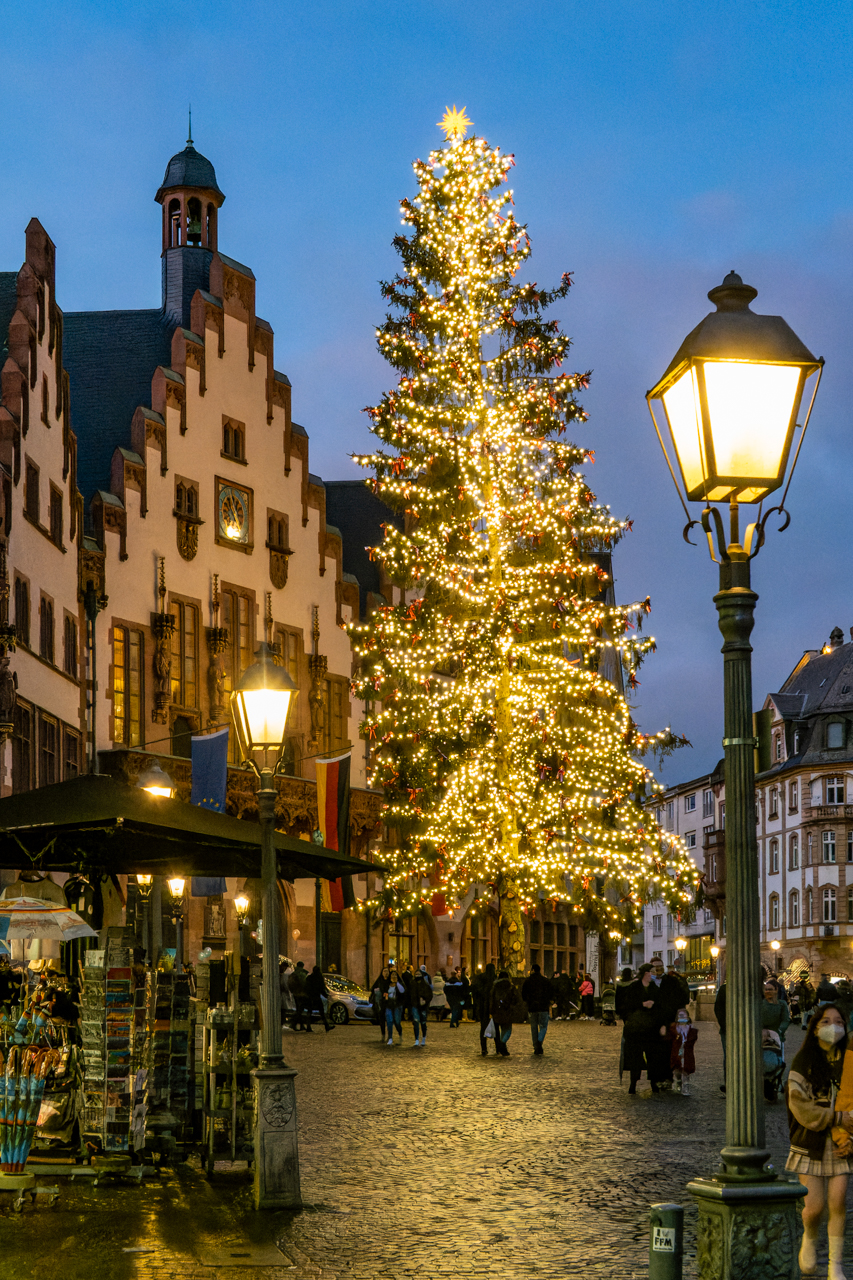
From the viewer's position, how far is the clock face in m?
49.5

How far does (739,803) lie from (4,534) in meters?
28.2

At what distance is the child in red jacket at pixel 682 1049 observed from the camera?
2284cm

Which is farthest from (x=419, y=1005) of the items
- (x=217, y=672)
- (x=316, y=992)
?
(x=217, y=672)

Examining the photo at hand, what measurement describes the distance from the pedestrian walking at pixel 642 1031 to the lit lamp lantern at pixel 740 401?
57.1ft

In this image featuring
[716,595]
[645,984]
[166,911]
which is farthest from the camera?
[166,911]

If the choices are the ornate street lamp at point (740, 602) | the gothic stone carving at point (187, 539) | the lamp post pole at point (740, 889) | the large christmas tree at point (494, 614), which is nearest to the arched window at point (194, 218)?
the gothic stone carving at point (187, 539)

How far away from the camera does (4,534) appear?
33156 mm

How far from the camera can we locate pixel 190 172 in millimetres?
54875

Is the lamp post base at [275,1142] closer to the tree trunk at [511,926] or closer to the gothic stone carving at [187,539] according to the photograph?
the tree trunk at [511,926]

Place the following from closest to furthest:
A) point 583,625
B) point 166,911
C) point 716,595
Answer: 1. point 716,595
2. point 583,625
3. point 166,911

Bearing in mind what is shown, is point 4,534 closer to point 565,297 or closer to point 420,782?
point 420,782

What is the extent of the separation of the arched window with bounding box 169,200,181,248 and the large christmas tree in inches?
683

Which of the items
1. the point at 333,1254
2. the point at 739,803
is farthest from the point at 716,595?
the point at 333,1254

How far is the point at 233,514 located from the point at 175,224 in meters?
10.5
